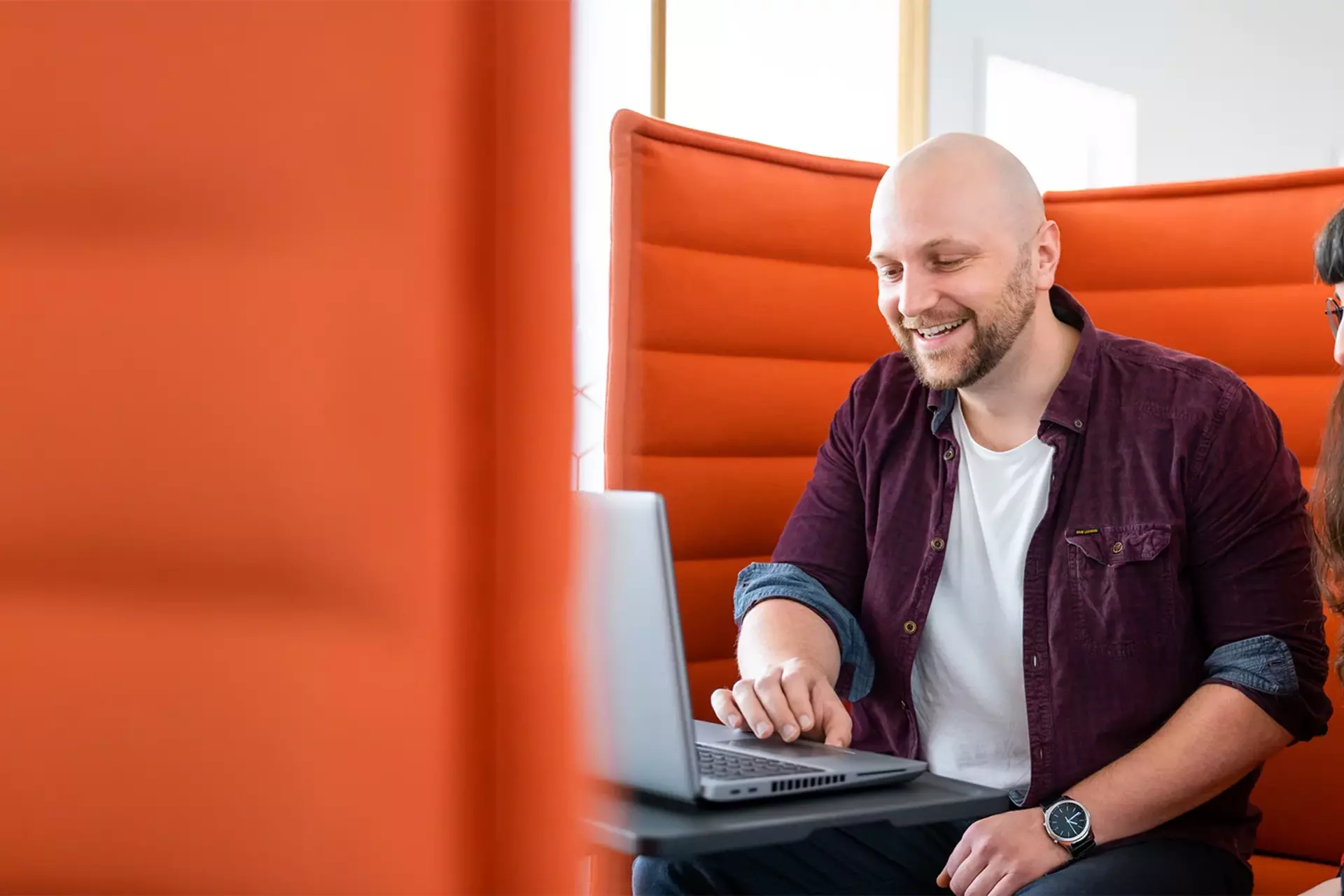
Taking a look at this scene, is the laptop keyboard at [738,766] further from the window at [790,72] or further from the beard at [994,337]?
the window at [790,72]

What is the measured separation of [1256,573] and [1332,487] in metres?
0.14

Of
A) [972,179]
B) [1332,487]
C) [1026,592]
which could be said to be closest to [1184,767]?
[1026,592]

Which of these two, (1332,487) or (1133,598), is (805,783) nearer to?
(1133,598)

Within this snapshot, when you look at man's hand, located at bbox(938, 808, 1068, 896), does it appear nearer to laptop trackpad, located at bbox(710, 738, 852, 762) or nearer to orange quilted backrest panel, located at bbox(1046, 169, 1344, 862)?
laptop trackpad, located at bbox(710, 738, 852, 762)

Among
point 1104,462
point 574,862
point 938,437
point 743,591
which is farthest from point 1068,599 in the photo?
point 574,862

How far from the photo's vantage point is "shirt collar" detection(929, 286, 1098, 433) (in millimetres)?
1378

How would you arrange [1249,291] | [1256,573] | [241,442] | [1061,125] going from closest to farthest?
[241,442] < [1256,573] < [1249,291] < [1061,125]

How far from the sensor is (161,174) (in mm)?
248

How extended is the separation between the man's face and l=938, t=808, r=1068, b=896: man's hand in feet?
1.75

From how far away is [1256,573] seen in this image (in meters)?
1.23

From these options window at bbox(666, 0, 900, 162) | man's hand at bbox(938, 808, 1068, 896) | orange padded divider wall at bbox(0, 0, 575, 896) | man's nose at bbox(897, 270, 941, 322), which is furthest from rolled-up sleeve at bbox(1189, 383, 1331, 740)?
window at bbox(666, 0, 900, 162)

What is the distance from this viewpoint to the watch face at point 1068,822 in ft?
3.82

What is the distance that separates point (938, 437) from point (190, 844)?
1.34 metres

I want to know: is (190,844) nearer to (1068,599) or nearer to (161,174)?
(161,174)
